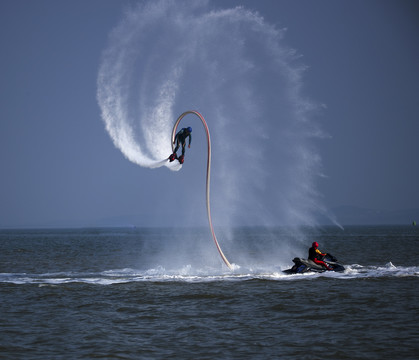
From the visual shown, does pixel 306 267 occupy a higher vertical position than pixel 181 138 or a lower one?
lower

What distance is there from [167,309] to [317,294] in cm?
806

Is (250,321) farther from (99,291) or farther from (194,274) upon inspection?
(194,274)

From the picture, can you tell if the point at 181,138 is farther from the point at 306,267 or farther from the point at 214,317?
the point at 306,267

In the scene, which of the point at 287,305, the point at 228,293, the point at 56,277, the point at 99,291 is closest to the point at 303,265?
the point at 228,293

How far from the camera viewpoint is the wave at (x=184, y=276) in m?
31.6

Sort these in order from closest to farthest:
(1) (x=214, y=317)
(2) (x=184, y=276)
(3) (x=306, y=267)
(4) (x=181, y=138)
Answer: (1) (x=214, y=317), (4) (x=181, y=138), (3) (x=306, y=267), (2) (x=184, y=276)

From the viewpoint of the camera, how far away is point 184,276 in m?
33.5

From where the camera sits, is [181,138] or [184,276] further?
[184,276]

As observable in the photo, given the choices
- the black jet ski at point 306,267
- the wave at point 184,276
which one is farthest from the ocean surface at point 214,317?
the black jet ski at point 306,267

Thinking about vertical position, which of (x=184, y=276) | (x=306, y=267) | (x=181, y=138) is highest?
(x=181, y=138)

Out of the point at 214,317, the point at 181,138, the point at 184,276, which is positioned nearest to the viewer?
the point at 214,317

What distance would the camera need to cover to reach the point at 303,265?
108ft

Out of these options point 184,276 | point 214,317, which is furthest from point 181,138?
point 214,317

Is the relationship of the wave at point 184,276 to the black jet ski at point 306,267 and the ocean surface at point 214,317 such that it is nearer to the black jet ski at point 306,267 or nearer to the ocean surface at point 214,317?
the ocean surface at point 214,317
